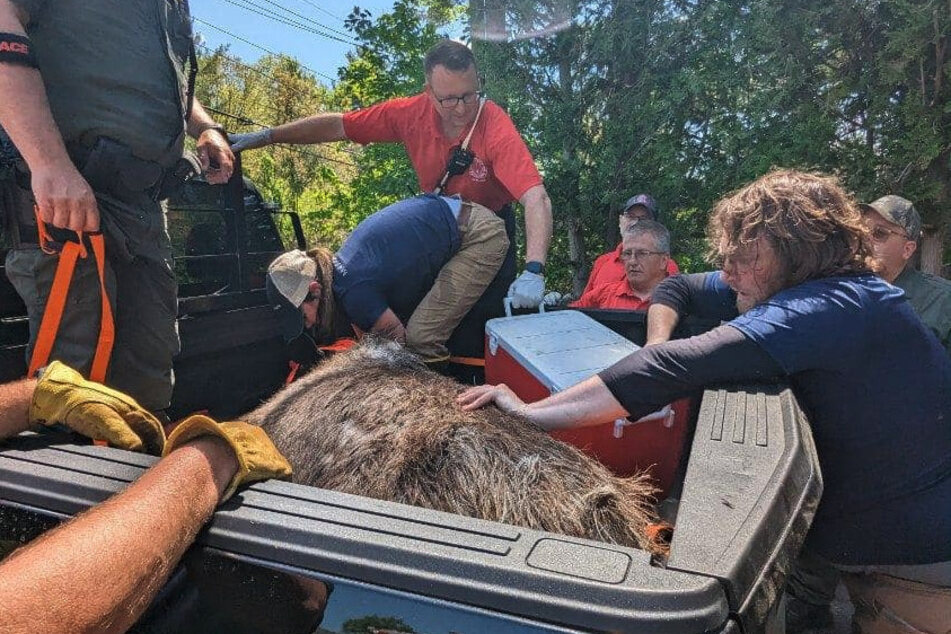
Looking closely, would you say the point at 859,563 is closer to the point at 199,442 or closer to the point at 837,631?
the point at 837,631

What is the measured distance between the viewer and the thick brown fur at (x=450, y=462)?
4.86 ft

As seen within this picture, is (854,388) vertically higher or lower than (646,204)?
lower

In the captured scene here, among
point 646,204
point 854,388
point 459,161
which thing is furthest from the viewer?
point 646,204

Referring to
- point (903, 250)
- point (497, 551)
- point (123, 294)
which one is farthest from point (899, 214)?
point (123, 294)

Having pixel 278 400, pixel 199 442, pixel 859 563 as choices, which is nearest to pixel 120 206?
pixel 278 400

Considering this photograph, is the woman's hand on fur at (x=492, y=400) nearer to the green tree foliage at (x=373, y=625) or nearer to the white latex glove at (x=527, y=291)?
Answer: the green tree foliage at (x=373, y=625)

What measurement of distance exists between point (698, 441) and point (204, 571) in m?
0.99

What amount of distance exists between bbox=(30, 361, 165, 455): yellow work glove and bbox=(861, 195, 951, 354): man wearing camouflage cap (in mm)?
3451

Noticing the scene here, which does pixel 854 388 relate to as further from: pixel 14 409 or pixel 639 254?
pixel 639 254

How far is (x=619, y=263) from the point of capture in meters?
4.95

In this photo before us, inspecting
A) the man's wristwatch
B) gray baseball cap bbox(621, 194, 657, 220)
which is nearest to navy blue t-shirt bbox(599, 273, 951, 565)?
the man's wristwatch

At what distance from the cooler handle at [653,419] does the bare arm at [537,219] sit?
1.41 meters

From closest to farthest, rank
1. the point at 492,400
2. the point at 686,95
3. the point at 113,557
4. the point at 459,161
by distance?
the point at 113,557 < the point at 492,400 < the point at 459,161 < the point at 686,95

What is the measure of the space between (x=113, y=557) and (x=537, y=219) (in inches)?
108
